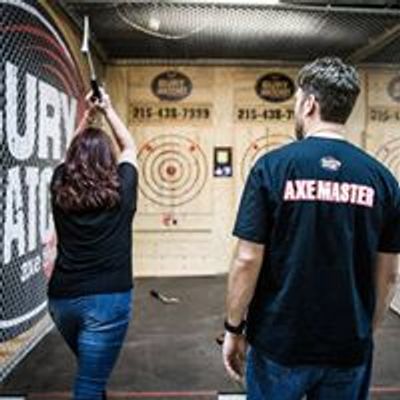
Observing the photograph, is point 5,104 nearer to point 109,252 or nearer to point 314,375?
point 109,252

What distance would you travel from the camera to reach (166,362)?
141 inches

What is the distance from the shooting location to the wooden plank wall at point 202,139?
20.3 feet

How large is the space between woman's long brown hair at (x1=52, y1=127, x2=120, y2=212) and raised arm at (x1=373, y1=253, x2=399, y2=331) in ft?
2.97

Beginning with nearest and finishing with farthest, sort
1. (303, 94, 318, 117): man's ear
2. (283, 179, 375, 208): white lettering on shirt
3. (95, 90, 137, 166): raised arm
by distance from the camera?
(283, 179, 375, 208): white lettering on shirt
(303, 94, 318, 117): man's ear
(95, 90, 137, 166): raised arm

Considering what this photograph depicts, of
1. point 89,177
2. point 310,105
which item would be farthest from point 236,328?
point 89,177

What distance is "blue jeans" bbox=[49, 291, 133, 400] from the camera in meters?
2.06

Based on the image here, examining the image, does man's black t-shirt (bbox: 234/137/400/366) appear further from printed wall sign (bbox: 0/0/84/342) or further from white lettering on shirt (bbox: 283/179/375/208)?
printed wall sign (bbox: 0/0/84/342)

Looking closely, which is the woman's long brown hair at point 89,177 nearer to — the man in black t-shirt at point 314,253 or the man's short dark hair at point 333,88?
the man in black t-shirt at point 314,253

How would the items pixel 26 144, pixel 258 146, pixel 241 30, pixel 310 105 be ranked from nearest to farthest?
pixel 310 105
pixel 26 144
pixel 241 30
pixel 258 146

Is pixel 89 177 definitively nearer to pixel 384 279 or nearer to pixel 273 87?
pixel 384 279

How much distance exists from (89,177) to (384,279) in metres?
1.03

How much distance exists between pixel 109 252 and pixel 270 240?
0.75m

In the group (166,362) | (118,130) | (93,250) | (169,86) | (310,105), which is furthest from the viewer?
(169,86)

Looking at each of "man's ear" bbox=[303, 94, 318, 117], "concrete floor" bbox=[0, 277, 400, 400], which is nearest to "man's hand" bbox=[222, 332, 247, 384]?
"man's ear" bbox=[303, 94, 318, 117]
